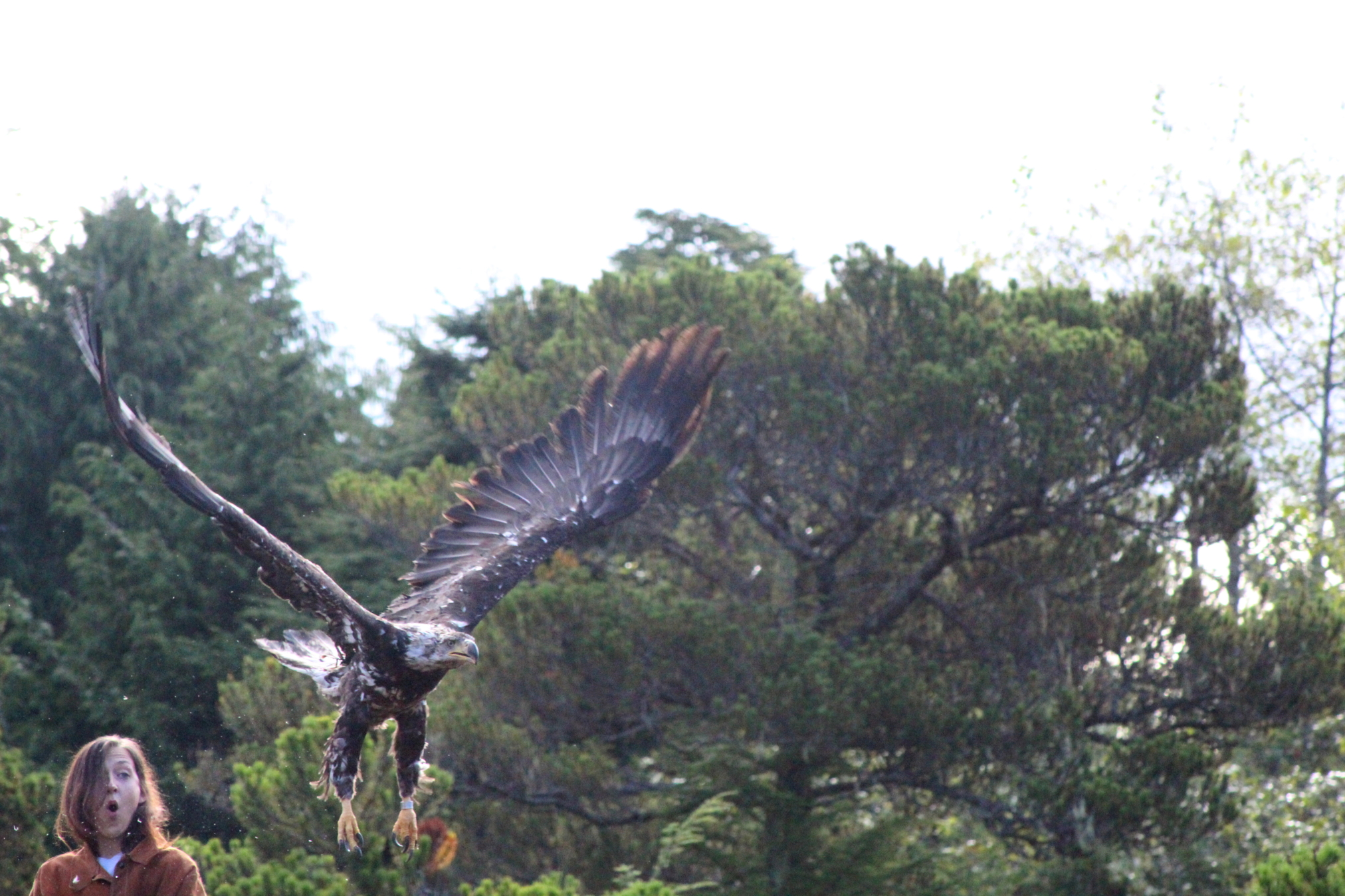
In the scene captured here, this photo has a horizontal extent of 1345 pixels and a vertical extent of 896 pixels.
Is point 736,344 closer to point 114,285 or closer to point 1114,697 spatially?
point 1114,697

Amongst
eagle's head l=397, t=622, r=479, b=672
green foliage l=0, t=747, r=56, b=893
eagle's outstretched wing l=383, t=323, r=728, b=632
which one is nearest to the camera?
eagle's head l=397, t=622, r=479, b=672

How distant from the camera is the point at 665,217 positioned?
62.0 ft

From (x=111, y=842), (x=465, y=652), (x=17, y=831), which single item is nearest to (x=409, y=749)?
(x=465, y=652)

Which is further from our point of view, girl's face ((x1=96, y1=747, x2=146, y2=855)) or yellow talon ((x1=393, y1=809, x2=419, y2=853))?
yellow talon ((x1=393, y1=809, x2=419, y2=853))

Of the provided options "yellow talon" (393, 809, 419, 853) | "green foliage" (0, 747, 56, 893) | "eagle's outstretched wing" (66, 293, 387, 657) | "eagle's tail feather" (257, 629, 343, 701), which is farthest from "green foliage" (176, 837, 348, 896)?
"eagle's outstretched wing" (66, 293, 387, 657)

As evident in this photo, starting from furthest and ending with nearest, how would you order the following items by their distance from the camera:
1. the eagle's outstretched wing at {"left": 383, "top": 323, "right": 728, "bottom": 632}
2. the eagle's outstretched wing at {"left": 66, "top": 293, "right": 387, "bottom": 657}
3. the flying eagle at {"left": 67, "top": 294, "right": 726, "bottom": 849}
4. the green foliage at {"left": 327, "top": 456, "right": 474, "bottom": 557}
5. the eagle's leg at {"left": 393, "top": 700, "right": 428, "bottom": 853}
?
the green foliage at {"left": 327, "top": 456, "right": 474, "bottom": 557} → the eagle's outstretched wing at {"left": 383, "top": 323, "right": 728, "bottom": 632} → the eagle's leg at {"left": 393, "top": 700, "right": 428, "bottom": 853} → the flying eagle at {"left": 67, "top": 294, "right": 726, "bottom": 849} → the eagle's outstretched wing at {"left": 66, "top": 293, "right": 387, "bottom": 657}

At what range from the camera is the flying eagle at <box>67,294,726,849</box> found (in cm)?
474

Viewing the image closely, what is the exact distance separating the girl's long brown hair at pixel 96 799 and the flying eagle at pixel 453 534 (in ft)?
4.89

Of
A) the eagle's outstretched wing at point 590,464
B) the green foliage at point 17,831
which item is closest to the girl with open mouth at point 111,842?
the eagle's outstretched wing at point 590,464

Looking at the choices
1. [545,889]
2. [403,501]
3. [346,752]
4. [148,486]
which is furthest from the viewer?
[148,486]

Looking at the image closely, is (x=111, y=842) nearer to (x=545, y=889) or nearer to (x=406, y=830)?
(x=406, y=830)

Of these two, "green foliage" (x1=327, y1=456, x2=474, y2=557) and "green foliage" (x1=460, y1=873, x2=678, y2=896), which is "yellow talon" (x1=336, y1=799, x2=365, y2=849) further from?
"green foliage" (x1=327, y1=456, x2=474, y2=557)

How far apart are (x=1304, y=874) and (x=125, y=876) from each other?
4950 mm

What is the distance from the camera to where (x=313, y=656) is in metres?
5.66
